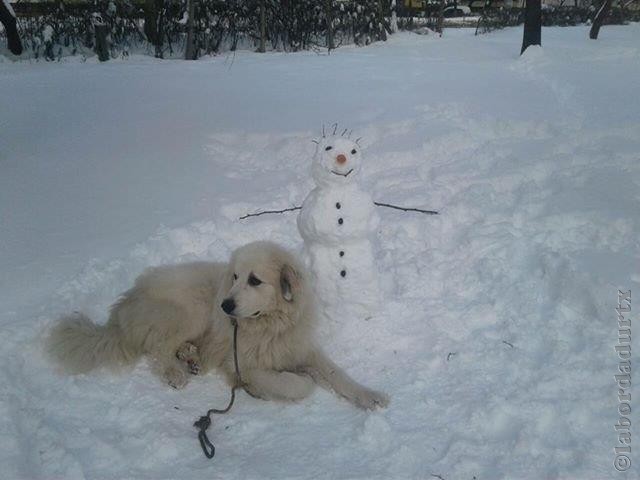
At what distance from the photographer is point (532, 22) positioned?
10.2m

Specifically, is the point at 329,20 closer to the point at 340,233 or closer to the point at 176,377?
the point at 340,233

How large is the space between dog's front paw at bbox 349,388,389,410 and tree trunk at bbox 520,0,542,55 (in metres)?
9.29

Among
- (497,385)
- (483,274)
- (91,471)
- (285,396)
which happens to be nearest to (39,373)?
(91,471)

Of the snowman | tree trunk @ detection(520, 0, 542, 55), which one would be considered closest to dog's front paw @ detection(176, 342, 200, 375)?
the snowman

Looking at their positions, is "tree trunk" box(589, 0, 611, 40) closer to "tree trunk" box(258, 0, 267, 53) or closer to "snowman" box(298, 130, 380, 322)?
"tree trunk" box(258, 0, 267, 53)

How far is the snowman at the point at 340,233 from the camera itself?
11.3ft

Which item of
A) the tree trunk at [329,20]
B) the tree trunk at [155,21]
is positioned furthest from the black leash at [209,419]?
the tree trunk at [329,20]

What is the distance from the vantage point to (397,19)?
17078mm

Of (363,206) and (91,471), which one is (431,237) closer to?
(363,206)

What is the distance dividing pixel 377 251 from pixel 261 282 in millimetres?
1612

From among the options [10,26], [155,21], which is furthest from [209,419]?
[155,21]

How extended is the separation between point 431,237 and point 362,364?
162cm

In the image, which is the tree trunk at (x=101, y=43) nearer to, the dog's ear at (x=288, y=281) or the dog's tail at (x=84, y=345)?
the dog's tail at (x=84, y=345)

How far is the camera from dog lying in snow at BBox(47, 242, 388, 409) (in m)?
2.94
